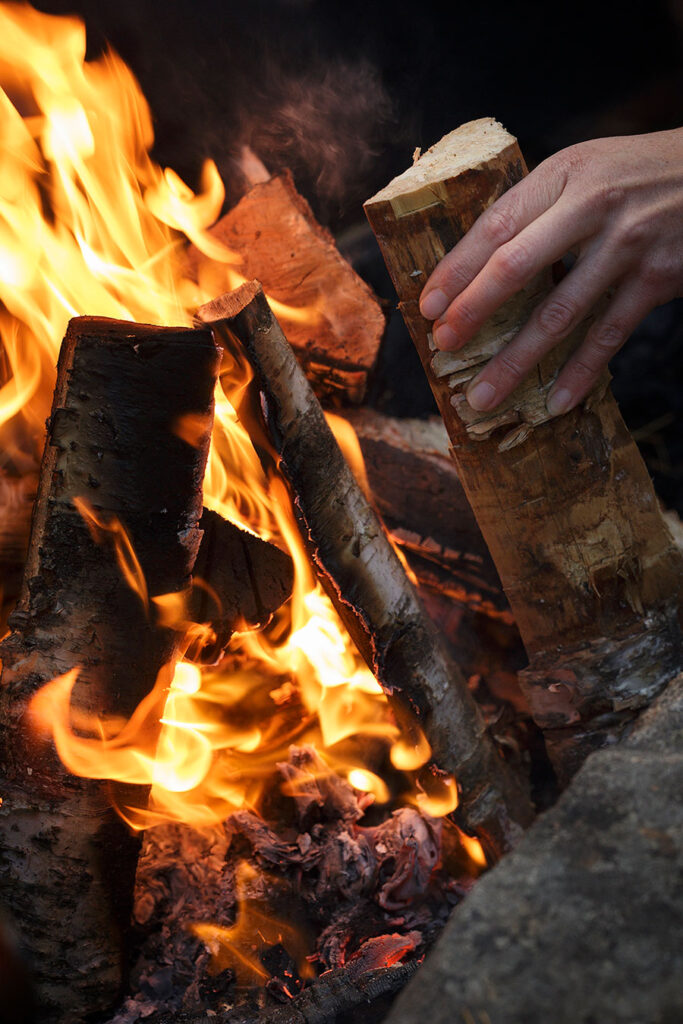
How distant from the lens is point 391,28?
10.2 feet

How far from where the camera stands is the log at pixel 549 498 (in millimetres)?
1834

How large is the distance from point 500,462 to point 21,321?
175cm

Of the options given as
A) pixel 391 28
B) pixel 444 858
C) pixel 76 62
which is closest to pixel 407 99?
pixel 391 28

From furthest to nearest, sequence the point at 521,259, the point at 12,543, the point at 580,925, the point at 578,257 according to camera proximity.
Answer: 1. the point at 12,543
2. the point at 578,257
3. the point at 521,259
4. the point at 580,925

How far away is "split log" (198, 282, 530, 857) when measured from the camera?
6.51 ft

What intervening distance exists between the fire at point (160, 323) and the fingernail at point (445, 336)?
552 millimetres

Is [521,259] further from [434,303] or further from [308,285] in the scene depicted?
[308,285]

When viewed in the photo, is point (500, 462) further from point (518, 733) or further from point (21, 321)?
point (21, 321)

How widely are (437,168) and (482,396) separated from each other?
600 mm

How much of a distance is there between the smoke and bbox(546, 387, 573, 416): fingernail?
1934 mm

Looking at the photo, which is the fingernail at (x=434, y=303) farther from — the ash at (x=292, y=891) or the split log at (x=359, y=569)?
A: the ash at (x=292, y=891)

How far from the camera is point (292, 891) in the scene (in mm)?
2289

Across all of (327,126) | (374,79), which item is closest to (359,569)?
(327,126)

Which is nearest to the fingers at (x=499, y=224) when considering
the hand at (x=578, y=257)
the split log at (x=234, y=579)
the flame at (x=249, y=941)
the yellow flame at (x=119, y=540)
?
the hand at (x=578, y=257)
